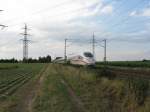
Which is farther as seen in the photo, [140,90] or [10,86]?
[10,86]

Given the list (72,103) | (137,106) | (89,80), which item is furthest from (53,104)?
(89,80)

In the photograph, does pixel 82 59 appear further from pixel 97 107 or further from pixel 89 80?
pixel 97 107

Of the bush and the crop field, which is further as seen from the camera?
the crop field

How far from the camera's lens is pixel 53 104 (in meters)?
17.8

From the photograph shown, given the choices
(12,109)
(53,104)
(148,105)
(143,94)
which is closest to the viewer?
(148,105)

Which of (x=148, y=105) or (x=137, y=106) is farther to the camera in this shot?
(x=137, y=106)

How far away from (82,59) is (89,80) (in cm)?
4343

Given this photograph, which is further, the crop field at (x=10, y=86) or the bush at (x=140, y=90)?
the crop field at (x=10, y=86)

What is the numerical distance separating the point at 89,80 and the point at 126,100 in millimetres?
15219

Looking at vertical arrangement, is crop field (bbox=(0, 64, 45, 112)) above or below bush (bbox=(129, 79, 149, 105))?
below

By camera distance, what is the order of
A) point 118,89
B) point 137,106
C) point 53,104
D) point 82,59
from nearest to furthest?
point 137,106
point 53,104
point 118,89
point 82,59

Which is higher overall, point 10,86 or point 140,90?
point 140,90

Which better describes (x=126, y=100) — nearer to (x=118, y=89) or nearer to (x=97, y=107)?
(x=97, y=107)

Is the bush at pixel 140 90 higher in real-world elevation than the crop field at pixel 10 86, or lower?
higher
